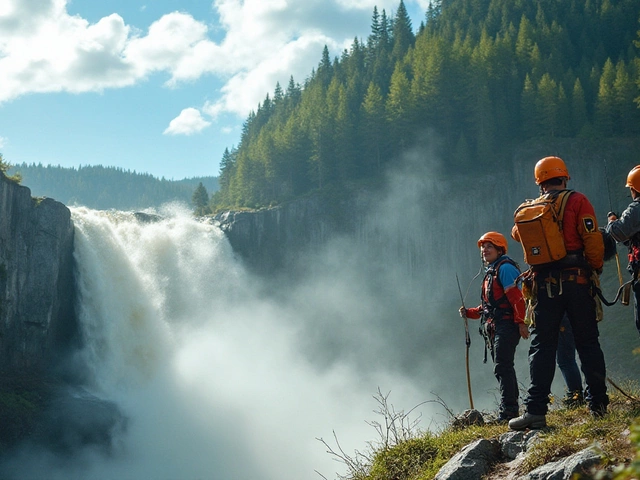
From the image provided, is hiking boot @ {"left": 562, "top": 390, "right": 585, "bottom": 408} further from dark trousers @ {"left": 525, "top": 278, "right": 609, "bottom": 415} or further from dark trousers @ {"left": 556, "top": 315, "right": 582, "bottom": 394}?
dark trousers @ {"left": 525, "top": 278, "right": 609, "bottom": 415}

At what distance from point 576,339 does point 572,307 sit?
0.36 meters

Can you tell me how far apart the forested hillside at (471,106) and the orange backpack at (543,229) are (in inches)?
2018

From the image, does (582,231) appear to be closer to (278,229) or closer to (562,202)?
(562,202)

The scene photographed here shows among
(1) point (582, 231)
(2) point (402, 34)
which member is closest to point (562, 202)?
(1) point (582, 231)

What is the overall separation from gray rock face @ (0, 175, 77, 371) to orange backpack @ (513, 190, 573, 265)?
30346mm

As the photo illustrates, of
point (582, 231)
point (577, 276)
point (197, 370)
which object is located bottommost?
point (197, 370)

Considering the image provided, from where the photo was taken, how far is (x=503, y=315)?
7688mm

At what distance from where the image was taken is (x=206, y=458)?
29109mm

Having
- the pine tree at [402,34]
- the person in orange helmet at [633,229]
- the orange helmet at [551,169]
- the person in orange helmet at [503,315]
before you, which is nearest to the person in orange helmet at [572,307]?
the orange helmet at [551,169]

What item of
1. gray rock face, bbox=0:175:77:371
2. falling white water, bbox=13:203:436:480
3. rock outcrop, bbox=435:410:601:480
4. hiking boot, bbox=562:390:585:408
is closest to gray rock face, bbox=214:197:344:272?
falling white water, bbox=13:203:436:480

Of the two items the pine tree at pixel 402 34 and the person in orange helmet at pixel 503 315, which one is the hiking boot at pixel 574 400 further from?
the pine tree at pixel 402 34

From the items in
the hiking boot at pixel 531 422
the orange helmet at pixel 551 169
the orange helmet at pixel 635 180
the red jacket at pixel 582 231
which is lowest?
the hiking boot at pixel 531 422

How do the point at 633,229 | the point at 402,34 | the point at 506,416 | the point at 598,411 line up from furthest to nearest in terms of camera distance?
the point at 402,34 < the point at 506,416 < the point at 633,229 < the point at 598,411

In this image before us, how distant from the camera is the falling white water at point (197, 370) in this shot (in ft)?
95.5
